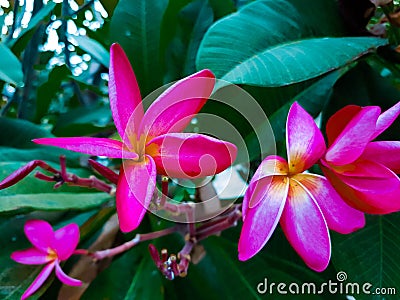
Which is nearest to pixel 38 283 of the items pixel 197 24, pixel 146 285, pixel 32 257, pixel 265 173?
pixel 32 257

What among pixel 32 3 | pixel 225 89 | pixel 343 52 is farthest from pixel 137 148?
pixel 32 3

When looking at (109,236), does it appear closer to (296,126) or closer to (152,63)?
(152,63)

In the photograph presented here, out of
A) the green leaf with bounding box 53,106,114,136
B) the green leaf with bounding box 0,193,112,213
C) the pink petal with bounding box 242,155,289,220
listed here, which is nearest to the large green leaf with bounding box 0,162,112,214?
the green leaf with bounding box 0,193,112,213

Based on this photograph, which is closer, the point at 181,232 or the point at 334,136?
the point at 334,136

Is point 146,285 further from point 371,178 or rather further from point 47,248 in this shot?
point 371,178

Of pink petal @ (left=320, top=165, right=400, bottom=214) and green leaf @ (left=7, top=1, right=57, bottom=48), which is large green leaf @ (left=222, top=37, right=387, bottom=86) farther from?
green leaf @ (left=7, top=1, right=57, bottom=48)

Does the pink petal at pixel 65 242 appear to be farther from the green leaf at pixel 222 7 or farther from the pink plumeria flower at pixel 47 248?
the green leaf at pixel 222 7
